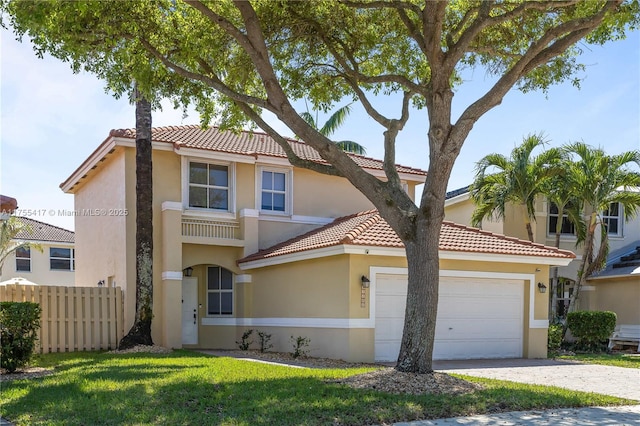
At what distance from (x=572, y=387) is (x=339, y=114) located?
2477 cm

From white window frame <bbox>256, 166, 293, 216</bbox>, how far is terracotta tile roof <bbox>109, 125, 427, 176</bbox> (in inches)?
20.9

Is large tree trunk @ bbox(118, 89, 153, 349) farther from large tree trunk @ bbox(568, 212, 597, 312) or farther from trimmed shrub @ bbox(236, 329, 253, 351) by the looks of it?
large tree trunk @ bbox(568, 212, 597, 312)

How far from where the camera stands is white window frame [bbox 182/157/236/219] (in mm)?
20031

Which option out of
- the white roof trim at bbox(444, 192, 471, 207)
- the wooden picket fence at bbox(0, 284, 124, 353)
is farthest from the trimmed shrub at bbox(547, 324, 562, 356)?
the wooden picket fence at bbox(0, 284, 124, 353)

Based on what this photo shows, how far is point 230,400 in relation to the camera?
30.1 feet

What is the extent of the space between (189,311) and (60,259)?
1778 centimetres

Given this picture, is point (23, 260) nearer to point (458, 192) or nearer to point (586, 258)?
point (458, 192)

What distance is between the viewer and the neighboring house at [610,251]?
23141mm

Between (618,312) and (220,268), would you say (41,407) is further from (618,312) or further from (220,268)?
(618,312)

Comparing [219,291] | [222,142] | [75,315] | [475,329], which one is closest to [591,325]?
[475,329]

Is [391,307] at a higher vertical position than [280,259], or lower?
lower

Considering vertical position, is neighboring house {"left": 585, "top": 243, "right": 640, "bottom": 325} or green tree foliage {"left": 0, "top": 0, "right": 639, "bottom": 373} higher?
green tree foliage {"left": 0, "top": 0, "right": 639, "bottom": 373}

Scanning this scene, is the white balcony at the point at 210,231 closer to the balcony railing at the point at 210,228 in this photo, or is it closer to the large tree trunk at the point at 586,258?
the balcony railing at the point at 210,228

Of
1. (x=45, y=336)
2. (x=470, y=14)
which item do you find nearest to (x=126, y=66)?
(x=470, y=14)
